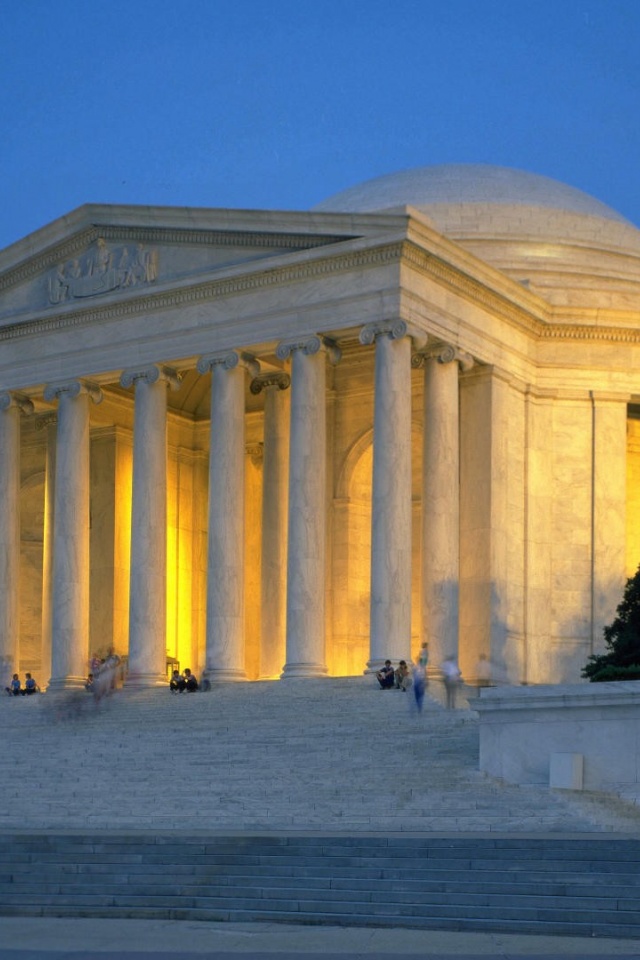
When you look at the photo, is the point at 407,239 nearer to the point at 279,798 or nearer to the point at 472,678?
the point at 472,678

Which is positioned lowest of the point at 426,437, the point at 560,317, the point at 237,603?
the point at 237,603

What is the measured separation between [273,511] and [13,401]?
10170mm

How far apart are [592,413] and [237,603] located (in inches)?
537

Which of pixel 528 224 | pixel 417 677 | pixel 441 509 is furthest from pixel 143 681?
pixel 528 224

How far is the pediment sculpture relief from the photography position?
5409 centimetres

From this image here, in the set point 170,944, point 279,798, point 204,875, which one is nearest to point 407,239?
point 279,798

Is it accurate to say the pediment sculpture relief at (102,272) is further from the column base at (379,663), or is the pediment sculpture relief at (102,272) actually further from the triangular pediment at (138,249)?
the column base at (379,663)

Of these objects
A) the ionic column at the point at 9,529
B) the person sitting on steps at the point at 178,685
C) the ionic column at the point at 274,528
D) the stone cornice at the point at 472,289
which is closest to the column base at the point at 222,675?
the person sitting on steps at the point at 178,685

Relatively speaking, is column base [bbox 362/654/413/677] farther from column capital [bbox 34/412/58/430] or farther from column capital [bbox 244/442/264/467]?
column capital [bbox 34/412/58/430]

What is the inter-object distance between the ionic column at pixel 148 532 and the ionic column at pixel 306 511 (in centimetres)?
542

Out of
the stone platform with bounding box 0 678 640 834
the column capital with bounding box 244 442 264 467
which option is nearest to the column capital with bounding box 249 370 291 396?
the column capital with bounding box 244 442 264 467

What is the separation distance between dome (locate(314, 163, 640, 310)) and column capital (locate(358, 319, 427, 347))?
8036 millimetres

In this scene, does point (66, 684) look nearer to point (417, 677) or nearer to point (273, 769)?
point (417, 677)

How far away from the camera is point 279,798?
3575 centimetres
